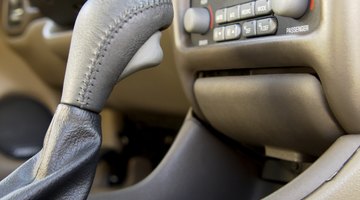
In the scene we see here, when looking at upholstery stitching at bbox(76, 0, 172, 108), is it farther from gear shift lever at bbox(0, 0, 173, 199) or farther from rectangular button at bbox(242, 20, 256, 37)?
rectangular button at bbox(242, 20, 256, 37)

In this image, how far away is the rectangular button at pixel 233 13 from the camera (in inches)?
21.6

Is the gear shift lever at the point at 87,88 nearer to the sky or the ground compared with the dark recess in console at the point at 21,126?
nearer to the sky

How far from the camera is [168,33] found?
730 millimetres

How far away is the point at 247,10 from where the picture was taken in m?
0.53

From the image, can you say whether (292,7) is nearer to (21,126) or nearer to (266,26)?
(266,26)

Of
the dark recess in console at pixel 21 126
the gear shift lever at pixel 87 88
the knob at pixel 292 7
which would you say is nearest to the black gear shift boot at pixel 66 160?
the gear shift lever at pixel 87 88

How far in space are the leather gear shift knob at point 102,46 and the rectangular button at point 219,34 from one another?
21 centimetres

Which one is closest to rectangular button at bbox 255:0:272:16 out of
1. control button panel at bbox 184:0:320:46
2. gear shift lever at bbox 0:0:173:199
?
control button panel at bbox 184:0:320:46

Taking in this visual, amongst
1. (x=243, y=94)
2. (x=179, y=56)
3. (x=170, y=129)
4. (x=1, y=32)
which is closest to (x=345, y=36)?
(x=243, y=94)

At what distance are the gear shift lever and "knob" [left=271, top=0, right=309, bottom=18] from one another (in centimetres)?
13

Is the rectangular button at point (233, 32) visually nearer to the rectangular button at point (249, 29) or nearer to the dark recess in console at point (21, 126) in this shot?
the rectangular button at point (249, 29)

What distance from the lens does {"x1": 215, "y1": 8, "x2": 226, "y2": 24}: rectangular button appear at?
574 millimetres

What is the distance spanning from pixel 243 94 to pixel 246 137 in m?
0.09

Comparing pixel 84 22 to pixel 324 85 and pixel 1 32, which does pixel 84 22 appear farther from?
pixel 1 32
